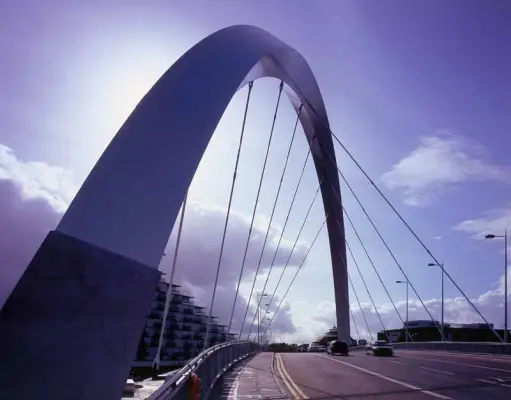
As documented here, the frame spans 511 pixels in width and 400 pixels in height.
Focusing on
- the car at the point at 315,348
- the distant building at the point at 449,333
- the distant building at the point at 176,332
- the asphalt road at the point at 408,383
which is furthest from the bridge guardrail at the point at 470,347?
the distant building at the point at 176,332

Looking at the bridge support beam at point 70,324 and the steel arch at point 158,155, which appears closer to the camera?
the bridge support beam at point 70,324

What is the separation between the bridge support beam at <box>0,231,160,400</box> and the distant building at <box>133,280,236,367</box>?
78.6 meters

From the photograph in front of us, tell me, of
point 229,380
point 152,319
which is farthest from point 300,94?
point 152,319

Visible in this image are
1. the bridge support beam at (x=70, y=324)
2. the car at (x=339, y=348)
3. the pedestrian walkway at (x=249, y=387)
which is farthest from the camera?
the car at (x=339, y=348)

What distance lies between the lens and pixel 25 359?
536 cm

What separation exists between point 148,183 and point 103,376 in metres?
2.80

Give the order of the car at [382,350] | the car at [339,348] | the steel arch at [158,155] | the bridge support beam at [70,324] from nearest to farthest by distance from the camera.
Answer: the bridge support beam at [70,324], the steel arch at [158,155], the car at [382,350], the car at [339,348]

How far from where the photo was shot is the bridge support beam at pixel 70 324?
17.5ft

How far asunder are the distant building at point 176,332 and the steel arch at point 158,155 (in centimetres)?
7451

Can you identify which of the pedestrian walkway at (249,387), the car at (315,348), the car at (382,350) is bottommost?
the pedestrian walkway at (249,387)

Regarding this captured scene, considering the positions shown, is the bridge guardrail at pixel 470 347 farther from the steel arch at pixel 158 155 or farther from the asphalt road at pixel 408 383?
the steel arch at pixel 158 155

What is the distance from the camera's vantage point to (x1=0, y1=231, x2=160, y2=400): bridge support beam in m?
5.34

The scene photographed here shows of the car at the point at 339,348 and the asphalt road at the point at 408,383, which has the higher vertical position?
the car at the point at 339,348

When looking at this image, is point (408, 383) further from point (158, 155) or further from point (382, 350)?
point (382, 350)
